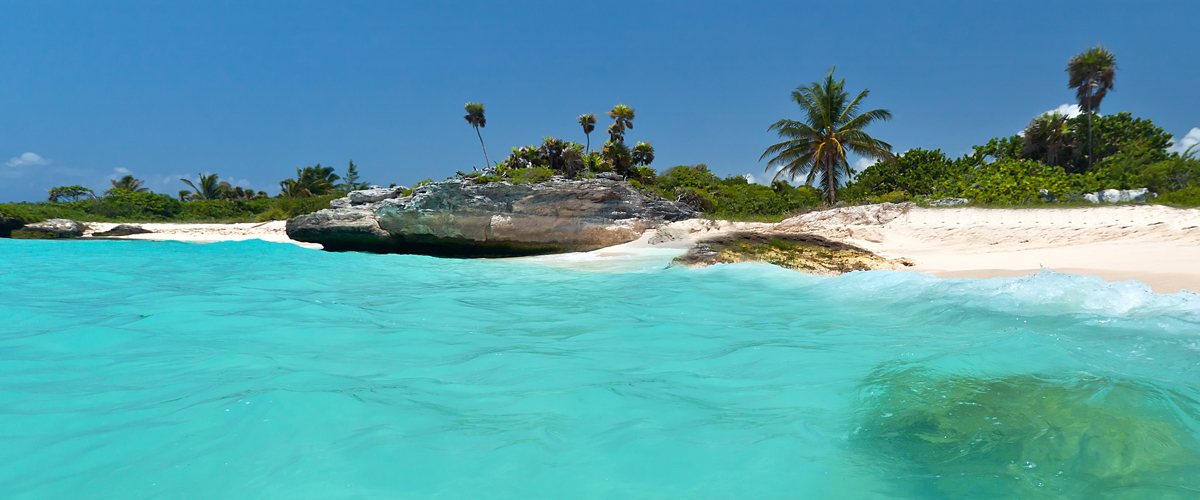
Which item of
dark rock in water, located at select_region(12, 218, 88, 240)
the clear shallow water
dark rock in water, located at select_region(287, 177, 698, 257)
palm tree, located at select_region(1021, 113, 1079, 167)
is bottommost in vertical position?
the clear shallow water

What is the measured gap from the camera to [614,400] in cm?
271

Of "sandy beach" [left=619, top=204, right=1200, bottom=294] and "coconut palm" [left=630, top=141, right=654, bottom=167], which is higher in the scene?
"coconut palm" [left=630, top=141, right=654, bottom=167]

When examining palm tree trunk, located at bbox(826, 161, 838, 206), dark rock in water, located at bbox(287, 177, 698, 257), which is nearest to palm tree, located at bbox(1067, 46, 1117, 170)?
palm tree trunk, located at bbox(826, 161, 838, 206)

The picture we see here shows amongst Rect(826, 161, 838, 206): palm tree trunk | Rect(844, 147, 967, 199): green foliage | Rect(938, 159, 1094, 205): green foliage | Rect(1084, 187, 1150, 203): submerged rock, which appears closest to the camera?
Rect(938, 159, 1094, 205): green foliage

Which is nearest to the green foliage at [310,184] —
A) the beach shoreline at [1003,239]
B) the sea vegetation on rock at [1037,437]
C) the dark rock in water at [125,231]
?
the dark rock in water at [125,231]

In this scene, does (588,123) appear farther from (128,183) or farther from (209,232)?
(128,183)

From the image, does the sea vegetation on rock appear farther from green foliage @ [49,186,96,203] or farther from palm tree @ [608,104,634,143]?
green foliage @ [49,186,96,203]

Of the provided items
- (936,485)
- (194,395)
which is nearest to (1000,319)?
(936,485)

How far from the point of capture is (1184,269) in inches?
227

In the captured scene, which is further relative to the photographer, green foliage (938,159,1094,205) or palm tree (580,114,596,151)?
palm tree (580,114,596,151)

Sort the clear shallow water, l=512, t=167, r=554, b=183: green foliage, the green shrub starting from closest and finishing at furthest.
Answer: the clear shallow water < l=512, t=167, r=554, b=183: green foliage < the green shrub

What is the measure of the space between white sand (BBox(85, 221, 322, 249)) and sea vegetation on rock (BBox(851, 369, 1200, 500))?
2343 cm

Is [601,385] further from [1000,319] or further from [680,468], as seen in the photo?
[1000,319]

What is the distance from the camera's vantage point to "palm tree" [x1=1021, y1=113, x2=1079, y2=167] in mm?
25875
